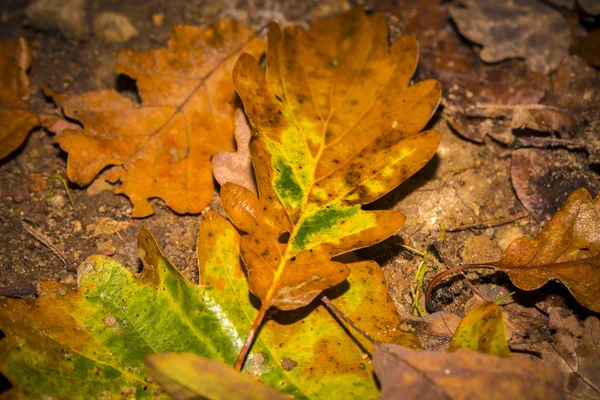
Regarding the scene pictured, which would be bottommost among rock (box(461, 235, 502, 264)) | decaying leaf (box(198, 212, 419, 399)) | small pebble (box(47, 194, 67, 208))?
rock (box(461, 235, 502, 264))

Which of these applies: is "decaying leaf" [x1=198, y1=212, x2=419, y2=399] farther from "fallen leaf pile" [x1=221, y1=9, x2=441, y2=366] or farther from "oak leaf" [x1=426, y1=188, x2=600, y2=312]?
"oak leaf" [x1=426, y1=188, x2=600, y2=312]

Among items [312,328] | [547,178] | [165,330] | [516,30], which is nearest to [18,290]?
[165,330]

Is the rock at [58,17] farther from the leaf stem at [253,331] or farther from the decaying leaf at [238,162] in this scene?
the leaf stem at [253,331]

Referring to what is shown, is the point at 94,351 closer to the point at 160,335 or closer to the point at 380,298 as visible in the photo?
the point at 160,335

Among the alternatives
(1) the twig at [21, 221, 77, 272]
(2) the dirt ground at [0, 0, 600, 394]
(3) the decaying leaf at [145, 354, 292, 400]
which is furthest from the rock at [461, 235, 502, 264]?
(1) the twig at [21, 221, 77, 272]

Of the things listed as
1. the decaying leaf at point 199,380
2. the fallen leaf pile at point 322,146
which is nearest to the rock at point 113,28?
the fallen leaf pile at point 322,146

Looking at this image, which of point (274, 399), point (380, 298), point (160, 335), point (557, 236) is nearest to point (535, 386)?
point (380, 298)
